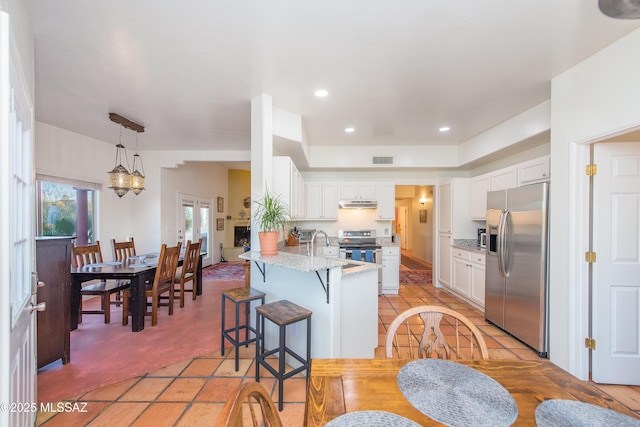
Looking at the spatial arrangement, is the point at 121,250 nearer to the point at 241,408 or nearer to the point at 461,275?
the point at 241,408

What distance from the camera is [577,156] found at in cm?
218

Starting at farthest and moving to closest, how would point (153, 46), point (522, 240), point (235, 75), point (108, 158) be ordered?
point (108, 158), point (522, 240), point (235, 75), point (153, 46)

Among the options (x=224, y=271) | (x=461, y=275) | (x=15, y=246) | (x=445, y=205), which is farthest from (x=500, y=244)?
(x=224, y=271)

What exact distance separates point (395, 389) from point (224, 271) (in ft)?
19.9

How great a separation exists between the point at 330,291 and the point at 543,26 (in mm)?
2386

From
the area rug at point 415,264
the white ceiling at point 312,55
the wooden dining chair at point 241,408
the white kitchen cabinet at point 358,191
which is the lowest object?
the area rug at point 415,264

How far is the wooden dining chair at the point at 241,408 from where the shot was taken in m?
0.56

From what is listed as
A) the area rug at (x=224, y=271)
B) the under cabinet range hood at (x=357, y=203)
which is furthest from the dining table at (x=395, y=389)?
the area rug at (x=224, y=271)

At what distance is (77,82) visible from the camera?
2.54 metres

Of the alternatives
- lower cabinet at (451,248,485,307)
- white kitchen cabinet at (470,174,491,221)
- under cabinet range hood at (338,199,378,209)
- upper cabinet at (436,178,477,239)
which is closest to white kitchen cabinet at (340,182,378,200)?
under cabinet range hood at (338,199,378,209)

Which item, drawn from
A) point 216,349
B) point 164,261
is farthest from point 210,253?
point 216,349

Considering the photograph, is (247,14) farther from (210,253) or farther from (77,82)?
(210,253)

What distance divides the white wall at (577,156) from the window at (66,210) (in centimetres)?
612

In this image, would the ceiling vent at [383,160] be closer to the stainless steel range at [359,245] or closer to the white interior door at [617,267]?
the stainless steel range at [359,245]
